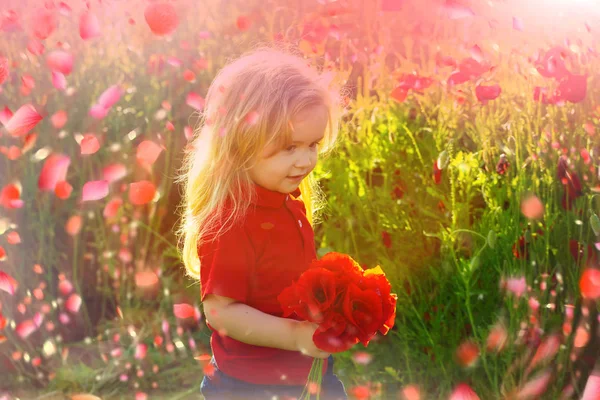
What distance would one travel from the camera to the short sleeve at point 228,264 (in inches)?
48.4

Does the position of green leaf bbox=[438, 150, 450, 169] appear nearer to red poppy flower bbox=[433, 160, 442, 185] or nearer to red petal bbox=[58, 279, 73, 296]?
red poppy flower bbox=[433, 160, 442, 185]

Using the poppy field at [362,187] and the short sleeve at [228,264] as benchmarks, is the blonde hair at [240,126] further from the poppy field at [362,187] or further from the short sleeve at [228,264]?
the poppy field at [362,187]

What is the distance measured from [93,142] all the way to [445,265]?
3.50 ft

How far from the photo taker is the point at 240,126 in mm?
1294

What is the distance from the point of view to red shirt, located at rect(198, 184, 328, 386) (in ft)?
4.10

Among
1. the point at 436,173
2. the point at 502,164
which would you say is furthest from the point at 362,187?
the point at 502,164

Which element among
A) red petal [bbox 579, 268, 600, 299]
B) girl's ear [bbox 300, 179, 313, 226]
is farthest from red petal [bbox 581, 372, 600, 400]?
girl's ear [bbox 300, 179, 313, 226]

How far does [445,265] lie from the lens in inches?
72.5

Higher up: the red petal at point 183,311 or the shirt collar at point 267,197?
the shirt collar at point 267,197

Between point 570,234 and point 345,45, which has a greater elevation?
point 345,45

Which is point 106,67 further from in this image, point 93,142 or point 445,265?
point 445,265

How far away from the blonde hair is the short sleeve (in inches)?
0.7

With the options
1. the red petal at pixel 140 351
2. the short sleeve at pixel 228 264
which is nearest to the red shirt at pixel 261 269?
the short sleeve at pixel 228 264

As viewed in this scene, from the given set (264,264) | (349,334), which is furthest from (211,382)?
(349,334)
